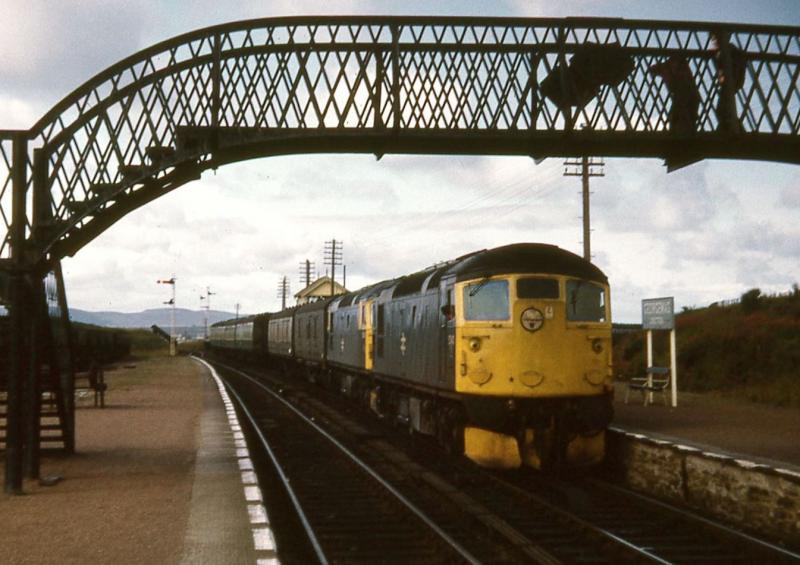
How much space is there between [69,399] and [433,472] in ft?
19.9

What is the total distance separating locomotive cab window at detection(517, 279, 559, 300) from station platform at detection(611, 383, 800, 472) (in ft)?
8.77

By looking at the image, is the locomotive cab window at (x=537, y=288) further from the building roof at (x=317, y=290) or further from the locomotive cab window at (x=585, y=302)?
the building roof at (x=317, y=290)

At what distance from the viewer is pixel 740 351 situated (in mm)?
32406

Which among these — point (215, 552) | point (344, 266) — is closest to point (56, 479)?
point (215, 552)

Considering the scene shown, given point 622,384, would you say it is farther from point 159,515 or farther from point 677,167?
point 159,515

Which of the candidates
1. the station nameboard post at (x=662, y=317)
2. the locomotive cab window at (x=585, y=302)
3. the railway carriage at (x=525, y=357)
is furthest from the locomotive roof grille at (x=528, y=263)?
the station nameboard post at (x=662, y=317)

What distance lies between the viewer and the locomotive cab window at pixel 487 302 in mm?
13914

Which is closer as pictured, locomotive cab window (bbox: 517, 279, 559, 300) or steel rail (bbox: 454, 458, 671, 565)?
steel rail (bbox: 454, 458, 671, 565)

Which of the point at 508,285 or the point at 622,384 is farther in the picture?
the point at 622,384

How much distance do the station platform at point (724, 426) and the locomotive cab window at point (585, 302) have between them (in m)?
2.04

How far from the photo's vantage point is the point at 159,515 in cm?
1055

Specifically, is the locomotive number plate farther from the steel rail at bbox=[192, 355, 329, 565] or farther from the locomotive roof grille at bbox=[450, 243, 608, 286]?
the steel rail at bbox=[192, 355, 329, 565]

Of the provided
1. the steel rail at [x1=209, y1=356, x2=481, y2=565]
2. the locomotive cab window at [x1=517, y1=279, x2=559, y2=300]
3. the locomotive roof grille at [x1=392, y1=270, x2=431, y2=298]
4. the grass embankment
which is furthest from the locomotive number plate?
the grass embankment

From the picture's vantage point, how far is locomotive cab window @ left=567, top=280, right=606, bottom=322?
1405 centimetres
